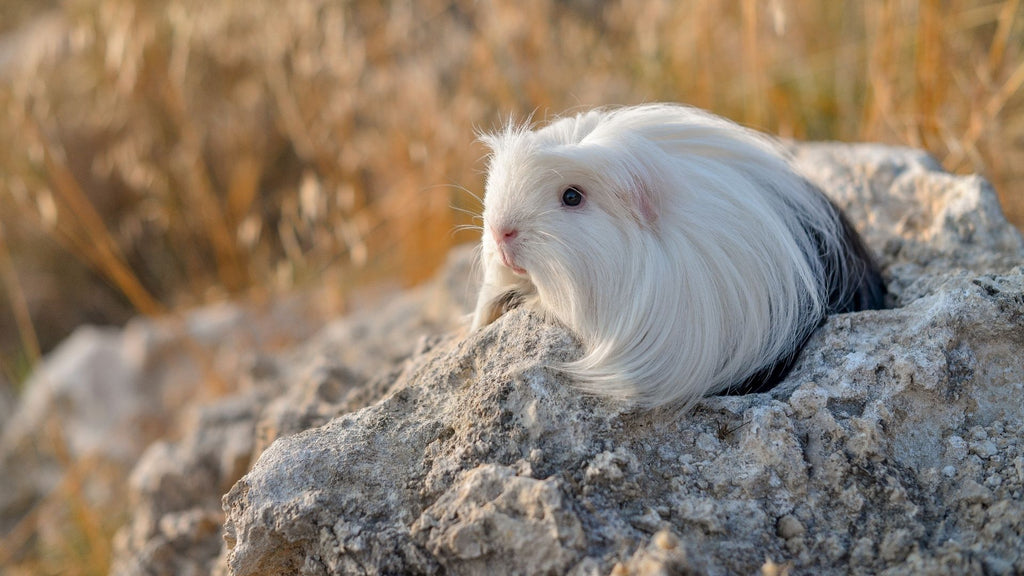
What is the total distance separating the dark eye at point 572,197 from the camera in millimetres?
1926

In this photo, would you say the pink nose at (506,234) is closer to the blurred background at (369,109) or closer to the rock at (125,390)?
the blurred background at (369,109)

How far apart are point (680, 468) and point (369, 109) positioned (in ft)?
12.9

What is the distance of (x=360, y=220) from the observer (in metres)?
3.86


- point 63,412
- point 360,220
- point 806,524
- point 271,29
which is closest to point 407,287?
point 360,220

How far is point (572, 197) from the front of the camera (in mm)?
1925

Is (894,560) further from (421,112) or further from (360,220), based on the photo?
(421,112)

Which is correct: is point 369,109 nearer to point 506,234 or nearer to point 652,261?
point 506,234

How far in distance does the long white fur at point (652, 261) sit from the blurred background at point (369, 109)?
1.87 ft

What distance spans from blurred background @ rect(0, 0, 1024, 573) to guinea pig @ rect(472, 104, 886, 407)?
0.55m

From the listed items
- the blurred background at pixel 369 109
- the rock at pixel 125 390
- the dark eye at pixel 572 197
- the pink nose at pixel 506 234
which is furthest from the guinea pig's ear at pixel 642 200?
the rock at pixel 125 390

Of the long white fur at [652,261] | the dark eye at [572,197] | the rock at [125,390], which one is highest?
the dark eye at [572,197]

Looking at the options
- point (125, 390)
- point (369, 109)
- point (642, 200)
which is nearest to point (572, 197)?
point (642, 200)

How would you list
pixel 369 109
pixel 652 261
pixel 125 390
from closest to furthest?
pixel 652 261
pixel 125 390
pixel 369 109

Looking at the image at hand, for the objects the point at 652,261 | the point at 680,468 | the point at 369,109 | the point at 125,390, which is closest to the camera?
the point at 680,468
